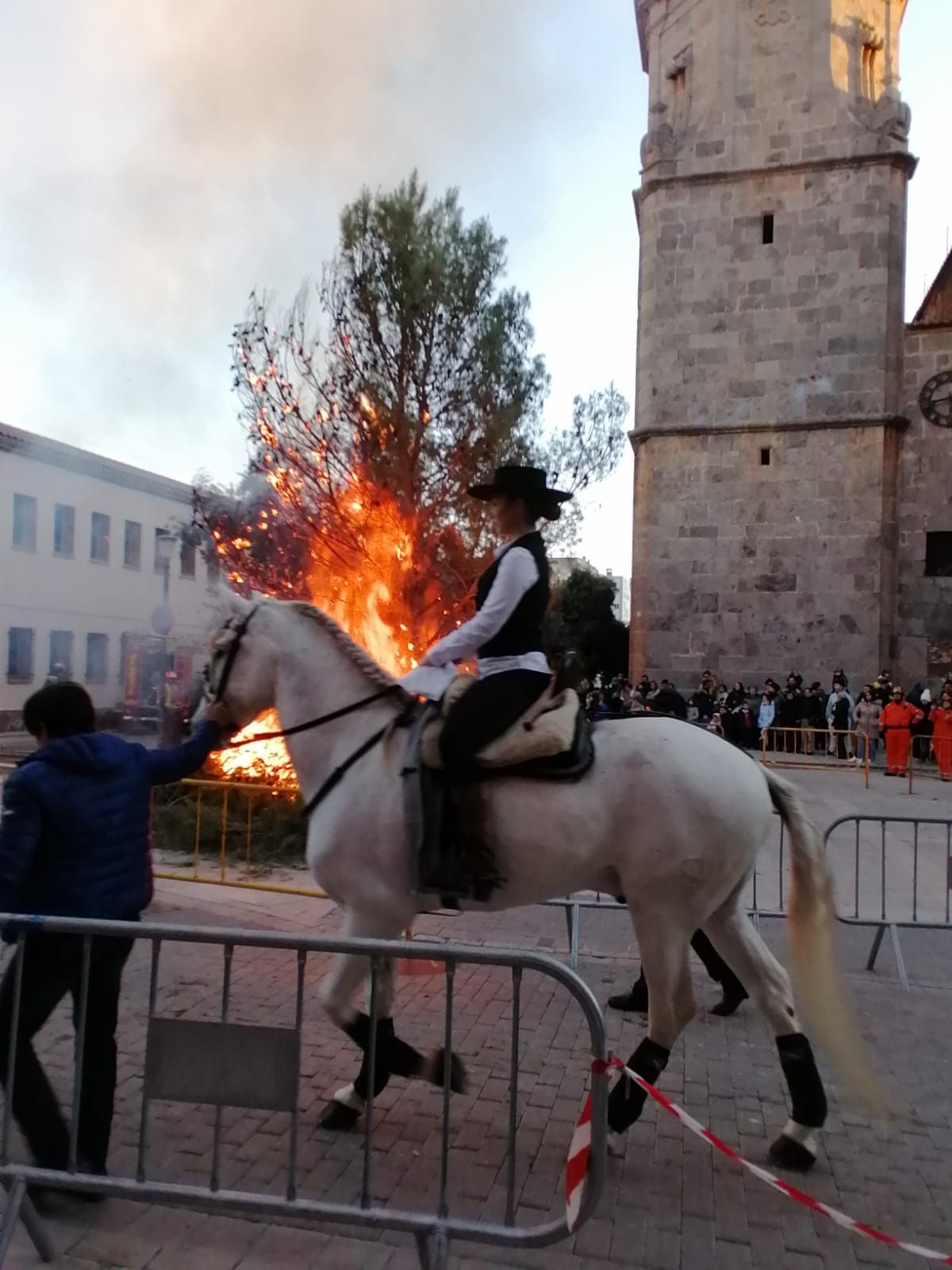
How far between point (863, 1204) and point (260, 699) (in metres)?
3.08

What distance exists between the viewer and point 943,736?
16.5 metres

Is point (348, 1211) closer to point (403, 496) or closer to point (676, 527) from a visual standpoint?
point (403, 496)

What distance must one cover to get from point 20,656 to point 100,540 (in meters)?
2.56

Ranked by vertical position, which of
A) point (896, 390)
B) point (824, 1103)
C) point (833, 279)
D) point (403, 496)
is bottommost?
point (824, 1103)

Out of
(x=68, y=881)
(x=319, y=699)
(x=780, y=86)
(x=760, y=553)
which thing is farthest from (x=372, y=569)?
(x=780, y=86)

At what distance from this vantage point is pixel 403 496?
1351 centimetres

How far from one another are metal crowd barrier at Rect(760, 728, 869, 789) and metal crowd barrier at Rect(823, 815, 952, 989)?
5.58 m

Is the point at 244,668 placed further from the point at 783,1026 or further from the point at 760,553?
the point at 760,553

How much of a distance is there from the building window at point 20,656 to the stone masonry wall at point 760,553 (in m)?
13.7

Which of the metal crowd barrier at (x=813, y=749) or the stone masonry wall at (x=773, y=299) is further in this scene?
the stone masonry wall at (x=773, y=299)

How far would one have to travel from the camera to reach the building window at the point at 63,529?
1382 cm

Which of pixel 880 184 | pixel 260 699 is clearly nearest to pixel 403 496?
pixel 260 699

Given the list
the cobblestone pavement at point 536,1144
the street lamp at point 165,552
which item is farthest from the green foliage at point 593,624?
the cobblestone pavement at point 536,1144

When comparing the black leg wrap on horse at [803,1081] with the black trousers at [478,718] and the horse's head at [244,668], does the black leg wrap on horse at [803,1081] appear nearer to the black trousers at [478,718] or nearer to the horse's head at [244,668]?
the black trousers at [478,718]
